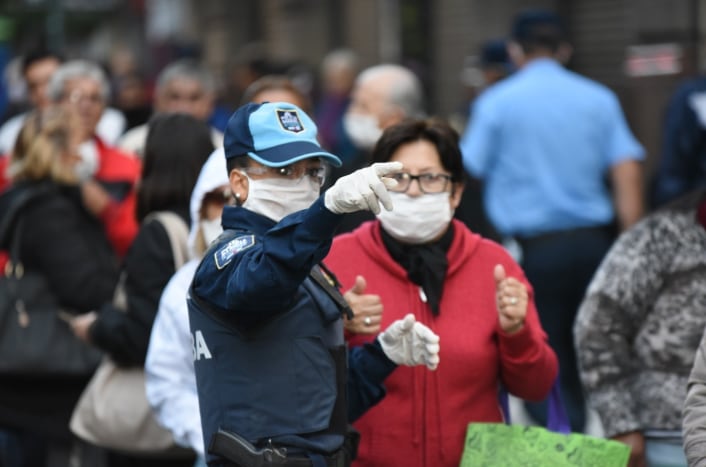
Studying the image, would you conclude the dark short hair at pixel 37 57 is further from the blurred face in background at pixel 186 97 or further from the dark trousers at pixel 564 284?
the dark trousers at pixel 564 284

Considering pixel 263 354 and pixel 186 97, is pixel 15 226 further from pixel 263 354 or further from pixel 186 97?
pixel 263 354

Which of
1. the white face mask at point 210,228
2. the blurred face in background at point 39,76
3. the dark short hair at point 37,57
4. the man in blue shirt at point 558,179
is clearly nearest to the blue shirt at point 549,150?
the man in blue shirt at point 558,179

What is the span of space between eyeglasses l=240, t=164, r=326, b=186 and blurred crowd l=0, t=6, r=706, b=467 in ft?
1.54

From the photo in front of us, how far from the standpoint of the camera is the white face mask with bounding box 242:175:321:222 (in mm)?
4008

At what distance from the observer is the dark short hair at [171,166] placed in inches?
230

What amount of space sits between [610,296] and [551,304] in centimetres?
269

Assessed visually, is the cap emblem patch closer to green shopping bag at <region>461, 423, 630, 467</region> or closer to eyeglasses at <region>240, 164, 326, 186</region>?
eyeglasses at <region>240, 164, 326, 186</region>

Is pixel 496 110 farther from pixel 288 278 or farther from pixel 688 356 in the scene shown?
pixel 288 278

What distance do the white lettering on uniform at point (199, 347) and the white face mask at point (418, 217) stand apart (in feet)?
2.59

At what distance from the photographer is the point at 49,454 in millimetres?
6707

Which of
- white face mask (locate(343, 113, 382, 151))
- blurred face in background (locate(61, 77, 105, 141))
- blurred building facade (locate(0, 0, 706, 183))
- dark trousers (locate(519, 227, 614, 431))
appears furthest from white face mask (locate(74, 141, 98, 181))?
blurred building facade (locate(0, 0, 706, 183))

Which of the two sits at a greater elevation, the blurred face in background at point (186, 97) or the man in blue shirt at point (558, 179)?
the blurred face in background at point (186, 97)

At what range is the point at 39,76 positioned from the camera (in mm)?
10047

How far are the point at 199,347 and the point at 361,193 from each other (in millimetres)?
811
